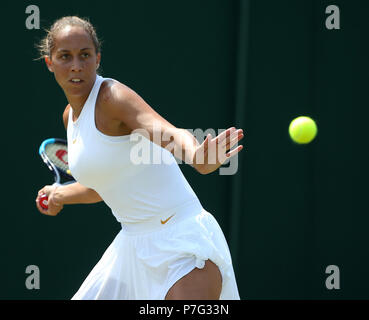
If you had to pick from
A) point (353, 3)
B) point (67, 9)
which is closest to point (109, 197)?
point (67, 9)

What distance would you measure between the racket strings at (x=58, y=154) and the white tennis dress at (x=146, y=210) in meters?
0.71

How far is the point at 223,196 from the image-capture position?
14.9ft

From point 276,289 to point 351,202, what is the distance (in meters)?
0.74

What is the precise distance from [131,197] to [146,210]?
0.08m

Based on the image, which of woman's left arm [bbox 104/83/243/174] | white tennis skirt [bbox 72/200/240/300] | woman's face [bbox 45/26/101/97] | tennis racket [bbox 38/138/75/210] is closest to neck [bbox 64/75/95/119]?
woman's face [bbox 45/26/101/97]

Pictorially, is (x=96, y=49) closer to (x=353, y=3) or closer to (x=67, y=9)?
(x=67, y=9)

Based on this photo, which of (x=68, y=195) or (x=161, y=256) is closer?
(x=161, y=256)

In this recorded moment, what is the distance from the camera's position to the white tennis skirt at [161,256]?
2645mm

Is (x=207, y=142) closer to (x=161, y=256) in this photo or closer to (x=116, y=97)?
(x=116, y=97)

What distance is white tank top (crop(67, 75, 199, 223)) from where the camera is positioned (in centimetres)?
264

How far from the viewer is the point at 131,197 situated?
2729mm

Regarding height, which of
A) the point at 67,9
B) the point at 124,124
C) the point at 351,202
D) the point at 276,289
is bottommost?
the point at 276,289

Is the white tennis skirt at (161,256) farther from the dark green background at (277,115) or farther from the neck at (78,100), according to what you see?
the dark green background at (277,115)

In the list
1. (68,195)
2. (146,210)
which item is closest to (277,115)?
(68,195)
